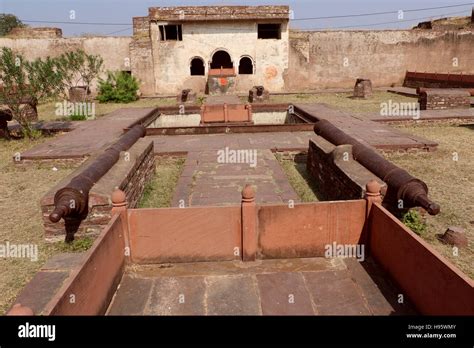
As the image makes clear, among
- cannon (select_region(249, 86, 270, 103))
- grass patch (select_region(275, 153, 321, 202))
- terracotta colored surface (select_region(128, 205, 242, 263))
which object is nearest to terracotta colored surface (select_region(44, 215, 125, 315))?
terracotta colored surface (select_region(128, 205, 242, 263))

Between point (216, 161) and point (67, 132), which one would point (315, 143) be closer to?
point (216, 161)

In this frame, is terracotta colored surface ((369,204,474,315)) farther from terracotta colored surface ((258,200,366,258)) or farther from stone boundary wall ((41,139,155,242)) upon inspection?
stone boundary wall ((41,139,155,242))

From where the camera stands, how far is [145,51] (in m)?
21.3

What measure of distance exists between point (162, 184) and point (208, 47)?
1600 cm

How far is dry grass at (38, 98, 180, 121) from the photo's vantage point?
16.3m

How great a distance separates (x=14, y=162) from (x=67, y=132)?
3591 millimetres

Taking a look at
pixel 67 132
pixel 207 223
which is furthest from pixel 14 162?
pixel 207 223

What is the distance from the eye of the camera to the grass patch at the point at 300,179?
677 cm

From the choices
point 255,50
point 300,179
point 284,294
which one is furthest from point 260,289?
point 255,50

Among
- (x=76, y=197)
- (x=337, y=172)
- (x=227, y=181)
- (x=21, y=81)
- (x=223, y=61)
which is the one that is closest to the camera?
(x=76, y=197)

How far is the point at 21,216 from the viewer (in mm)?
6047

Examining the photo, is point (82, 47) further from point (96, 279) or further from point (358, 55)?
point (96, 279)

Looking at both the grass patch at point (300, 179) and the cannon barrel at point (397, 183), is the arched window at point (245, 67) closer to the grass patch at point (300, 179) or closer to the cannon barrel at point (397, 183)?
the grass patch at point (300, 179)

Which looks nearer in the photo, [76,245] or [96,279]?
[96,279]
